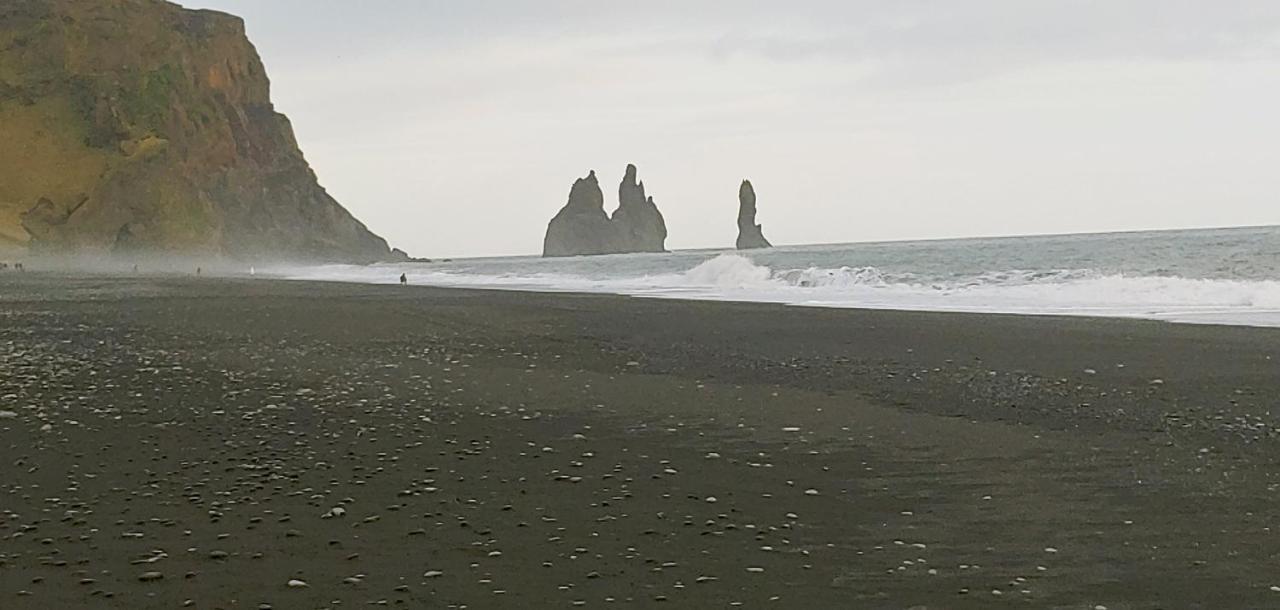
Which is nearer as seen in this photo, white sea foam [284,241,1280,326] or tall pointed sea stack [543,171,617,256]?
white sea foam [284,241,1280,326]

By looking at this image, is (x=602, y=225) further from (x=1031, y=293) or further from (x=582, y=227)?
(x=1031, y=293)

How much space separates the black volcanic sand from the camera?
3.75 m

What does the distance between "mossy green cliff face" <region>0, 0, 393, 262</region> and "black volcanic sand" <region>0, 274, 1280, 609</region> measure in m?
63.9

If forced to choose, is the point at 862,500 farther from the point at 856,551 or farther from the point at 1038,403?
the point at 1038,403

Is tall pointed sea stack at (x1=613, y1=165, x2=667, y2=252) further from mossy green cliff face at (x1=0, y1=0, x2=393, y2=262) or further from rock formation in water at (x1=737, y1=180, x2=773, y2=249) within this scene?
mossy green cliff face at (x1=0, y1=0, x2=393, y2=262)

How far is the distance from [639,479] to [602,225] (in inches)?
Result: 6741

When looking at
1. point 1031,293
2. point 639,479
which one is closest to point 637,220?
point 1031,293

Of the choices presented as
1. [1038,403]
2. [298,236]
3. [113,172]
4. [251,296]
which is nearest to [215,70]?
[298,236]

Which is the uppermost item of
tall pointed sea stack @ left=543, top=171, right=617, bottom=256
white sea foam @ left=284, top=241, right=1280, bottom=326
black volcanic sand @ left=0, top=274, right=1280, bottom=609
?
tall pointed sea stack @ left=543, top=171, right=617, bottom=256

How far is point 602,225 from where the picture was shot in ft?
577

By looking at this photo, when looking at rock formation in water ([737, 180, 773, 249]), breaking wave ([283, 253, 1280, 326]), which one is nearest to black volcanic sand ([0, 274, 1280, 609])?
breaking wave ([283, 253, 1280, 326])

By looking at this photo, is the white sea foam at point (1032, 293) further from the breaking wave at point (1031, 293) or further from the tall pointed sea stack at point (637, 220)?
the tall pointed sea stack at point (637, 220)

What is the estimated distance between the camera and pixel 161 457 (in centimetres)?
572

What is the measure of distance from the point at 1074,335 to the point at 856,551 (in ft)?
34.4
